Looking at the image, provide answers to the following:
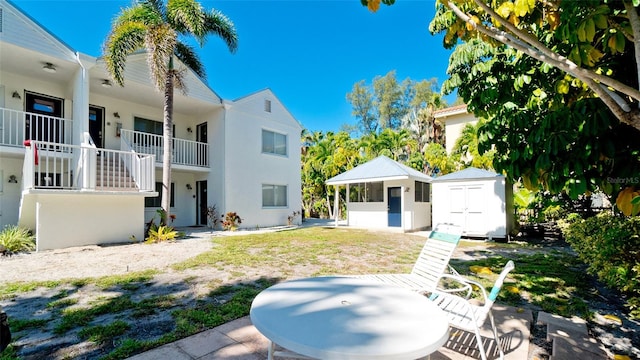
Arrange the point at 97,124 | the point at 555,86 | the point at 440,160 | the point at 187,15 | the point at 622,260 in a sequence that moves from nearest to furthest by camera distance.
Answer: the point at 555,86 → the point at 622,260 → the point at 187,15 → the point at 97,124 → the point at 440,160

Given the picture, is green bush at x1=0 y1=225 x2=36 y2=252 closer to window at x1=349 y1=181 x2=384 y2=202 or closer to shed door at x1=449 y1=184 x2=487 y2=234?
shed door at x1=449 y1=184 x2=487 y2=234

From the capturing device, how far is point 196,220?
15148 millimetres

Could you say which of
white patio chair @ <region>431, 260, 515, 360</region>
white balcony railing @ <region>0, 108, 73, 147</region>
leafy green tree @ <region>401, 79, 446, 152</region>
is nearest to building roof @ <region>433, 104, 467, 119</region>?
leafy green tree @ <region>401, 79, 446, 152</region>

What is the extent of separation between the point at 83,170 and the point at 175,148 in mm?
4803

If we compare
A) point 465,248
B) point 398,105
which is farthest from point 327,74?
point 465,248

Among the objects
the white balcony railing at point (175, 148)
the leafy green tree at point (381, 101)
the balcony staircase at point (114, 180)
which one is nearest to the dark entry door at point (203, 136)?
the white balcony railing at point (175, 148)

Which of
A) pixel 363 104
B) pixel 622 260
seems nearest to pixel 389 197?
pixel 622 260

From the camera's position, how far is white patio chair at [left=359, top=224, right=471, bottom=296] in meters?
3.68

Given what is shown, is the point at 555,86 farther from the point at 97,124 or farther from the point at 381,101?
the point at 381,101

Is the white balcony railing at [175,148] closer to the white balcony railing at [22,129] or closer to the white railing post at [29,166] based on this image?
the white balcony railing at [22,129]

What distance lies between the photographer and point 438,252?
13.1ft

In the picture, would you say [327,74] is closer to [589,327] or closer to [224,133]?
[224,133]

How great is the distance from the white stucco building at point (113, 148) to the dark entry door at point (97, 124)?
3cm

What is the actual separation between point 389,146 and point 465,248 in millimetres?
11829
